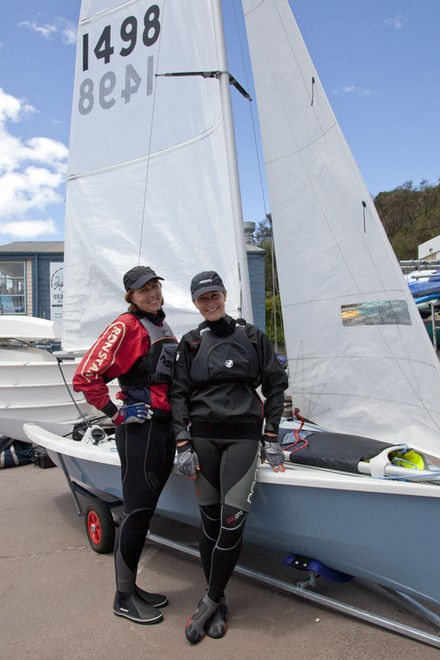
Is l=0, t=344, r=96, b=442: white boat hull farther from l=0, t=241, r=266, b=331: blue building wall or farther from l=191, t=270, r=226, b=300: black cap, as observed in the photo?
l=0, t=241, r=266, b=331: blue building wall

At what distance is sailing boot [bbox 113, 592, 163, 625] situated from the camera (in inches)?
102

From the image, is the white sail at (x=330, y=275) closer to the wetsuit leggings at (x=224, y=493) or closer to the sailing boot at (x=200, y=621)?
the wetsuit leggings at (x=224, y=493)

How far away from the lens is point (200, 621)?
2.46 m

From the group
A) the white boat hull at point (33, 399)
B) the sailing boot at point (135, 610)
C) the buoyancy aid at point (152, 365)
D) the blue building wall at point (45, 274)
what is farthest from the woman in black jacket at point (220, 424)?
the blue building wall at point (45, 274)

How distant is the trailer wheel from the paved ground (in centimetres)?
6

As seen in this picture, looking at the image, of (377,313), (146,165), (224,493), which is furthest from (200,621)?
(146,165)

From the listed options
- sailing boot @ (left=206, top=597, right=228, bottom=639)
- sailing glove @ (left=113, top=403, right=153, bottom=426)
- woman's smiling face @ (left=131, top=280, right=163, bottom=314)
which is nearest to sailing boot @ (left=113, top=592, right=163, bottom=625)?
sailing boot @ (left=206, top=597, right=228, bottom=639)

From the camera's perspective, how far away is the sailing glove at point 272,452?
98.8 inches

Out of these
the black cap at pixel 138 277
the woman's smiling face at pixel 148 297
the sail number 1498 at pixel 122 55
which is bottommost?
Answer: the woman's smiling face at pixel 148 297

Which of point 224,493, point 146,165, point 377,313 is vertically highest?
point 146,165

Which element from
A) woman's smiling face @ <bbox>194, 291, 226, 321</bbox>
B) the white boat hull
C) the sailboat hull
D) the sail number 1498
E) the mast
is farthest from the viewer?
the white boat hull

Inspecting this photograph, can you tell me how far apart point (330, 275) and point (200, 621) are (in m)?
2.05

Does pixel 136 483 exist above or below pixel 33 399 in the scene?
below

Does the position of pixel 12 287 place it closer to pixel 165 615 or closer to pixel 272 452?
pixel 165 615
